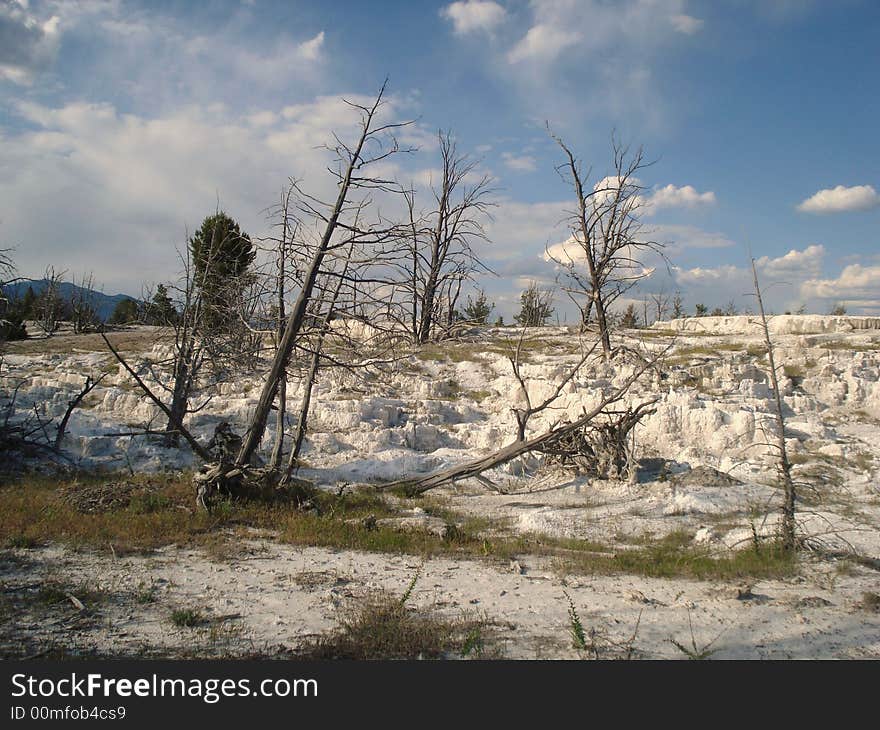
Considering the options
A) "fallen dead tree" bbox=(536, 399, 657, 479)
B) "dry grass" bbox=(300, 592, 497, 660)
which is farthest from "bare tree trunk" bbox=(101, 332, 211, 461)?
"fallen dead tree" bbox=(536, 399, 657, 479)

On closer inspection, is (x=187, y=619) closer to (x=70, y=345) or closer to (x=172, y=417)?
(x=172, y=417)

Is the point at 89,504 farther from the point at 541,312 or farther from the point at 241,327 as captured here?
the point at 541,312

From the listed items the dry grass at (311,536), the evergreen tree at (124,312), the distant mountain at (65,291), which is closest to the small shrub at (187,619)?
→ the dry grass at (311,536)

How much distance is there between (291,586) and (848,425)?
15627 millimetres

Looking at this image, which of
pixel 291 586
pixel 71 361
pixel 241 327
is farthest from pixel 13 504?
pixel 71 361

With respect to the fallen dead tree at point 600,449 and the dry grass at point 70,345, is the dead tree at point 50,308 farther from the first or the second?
the fallen dead tree at point 600,449

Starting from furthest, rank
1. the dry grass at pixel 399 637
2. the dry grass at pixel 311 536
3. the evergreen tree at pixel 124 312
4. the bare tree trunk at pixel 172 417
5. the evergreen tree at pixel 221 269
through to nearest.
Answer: the evergreen tree at pixel 124 312, the evergreen tree at pixel 221 269, the bare tree trunk at pixel 172 417, the dry grass at pixel 311 536, the dry grass at pixel 399 637

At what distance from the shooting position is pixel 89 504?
28.6ft

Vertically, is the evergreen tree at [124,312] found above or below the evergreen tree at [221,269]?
above

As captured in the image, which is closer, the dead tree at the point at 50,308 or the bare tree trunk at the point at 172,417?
the bare tree trunk at the point at 172,417

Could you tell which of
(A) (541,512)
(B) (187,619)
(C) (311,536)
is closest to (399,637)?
(B) (187,619)

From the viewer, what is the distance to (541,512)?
997cm

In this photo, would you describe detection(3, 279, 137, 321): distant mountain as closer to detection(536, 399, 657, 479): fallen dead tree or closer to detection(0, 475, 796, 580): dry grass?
detection(0, 475, 796, 580): dry grass

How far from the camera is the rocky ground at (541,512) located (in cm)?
515
